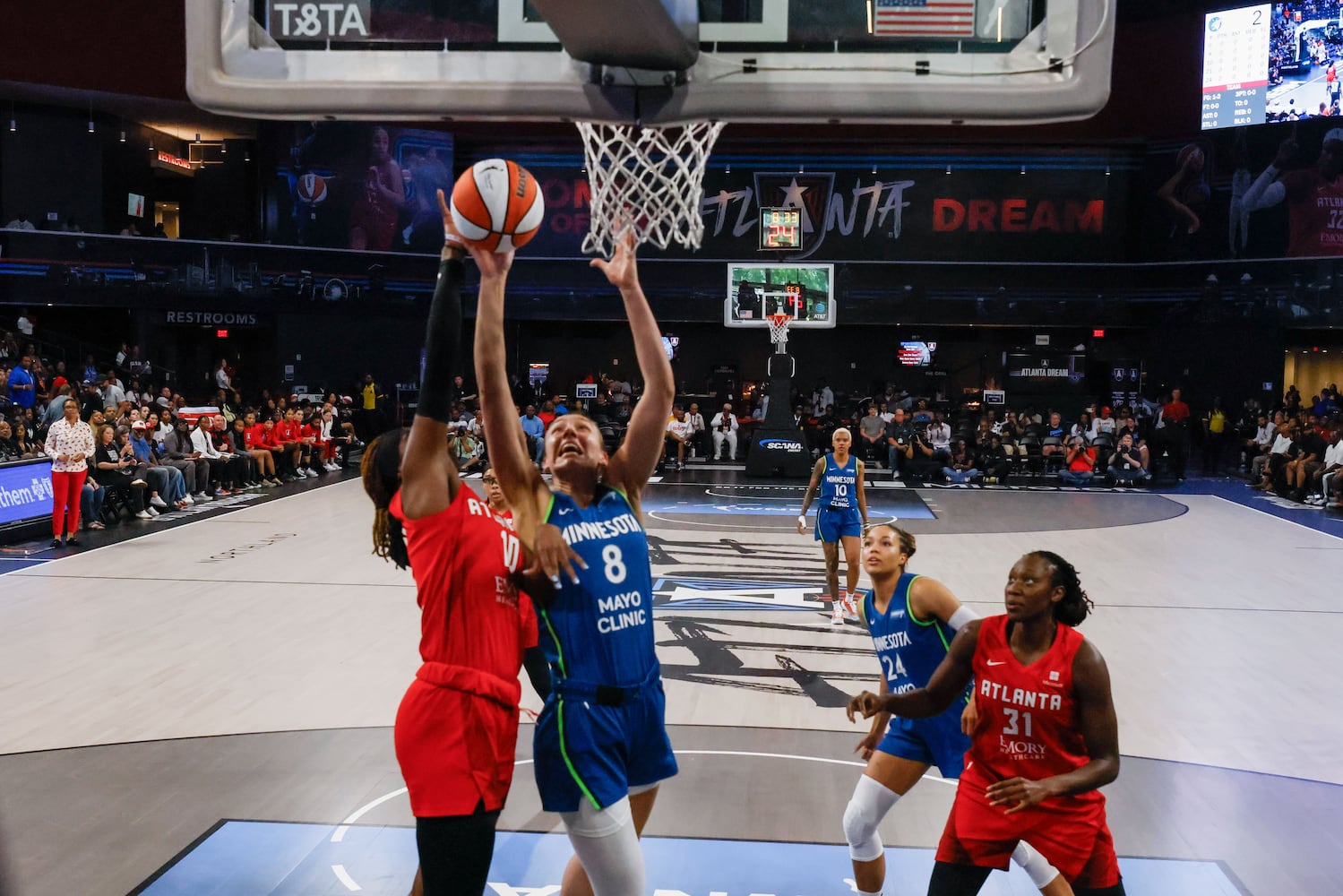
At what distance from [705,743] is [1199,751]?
2688 mm

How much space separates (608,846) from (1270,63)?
2670 centimetres

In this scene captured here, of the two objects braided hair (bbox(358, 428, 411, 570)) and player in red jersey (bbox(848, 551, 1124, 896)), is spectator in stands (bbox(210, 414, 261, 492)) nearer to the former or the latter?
braided hair (bbox(358, 428, 411, 570))

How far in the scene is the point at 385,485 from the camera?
3.24 metres

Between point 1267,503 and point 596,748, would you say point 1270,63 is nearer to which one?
point 1267,503

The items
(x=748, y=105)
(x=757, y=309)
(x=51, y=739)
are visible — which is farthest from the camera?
(x=757, y=309)

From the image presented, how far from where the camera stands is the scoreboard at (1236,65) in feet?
79.4

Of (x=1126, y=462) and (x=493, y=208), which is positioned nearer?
(x=493, y=208)

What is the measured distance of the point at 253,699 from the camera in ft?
21.9

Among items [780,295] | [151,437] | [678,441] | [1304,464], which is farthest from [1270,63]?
[151,437]

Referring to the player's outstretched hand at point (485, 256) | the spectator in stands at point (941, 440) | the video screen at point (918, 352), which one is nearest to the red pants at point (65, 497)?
the player's outstretched hand at point (485, 256)

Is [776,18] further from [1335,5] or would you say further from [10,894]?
[1335,5]

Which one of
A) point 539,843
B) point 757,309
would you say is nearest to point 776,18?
point 539,843

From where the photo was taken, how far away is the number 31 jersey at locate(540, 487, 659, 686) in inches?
119

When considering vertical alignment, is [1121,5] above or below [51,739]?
above
